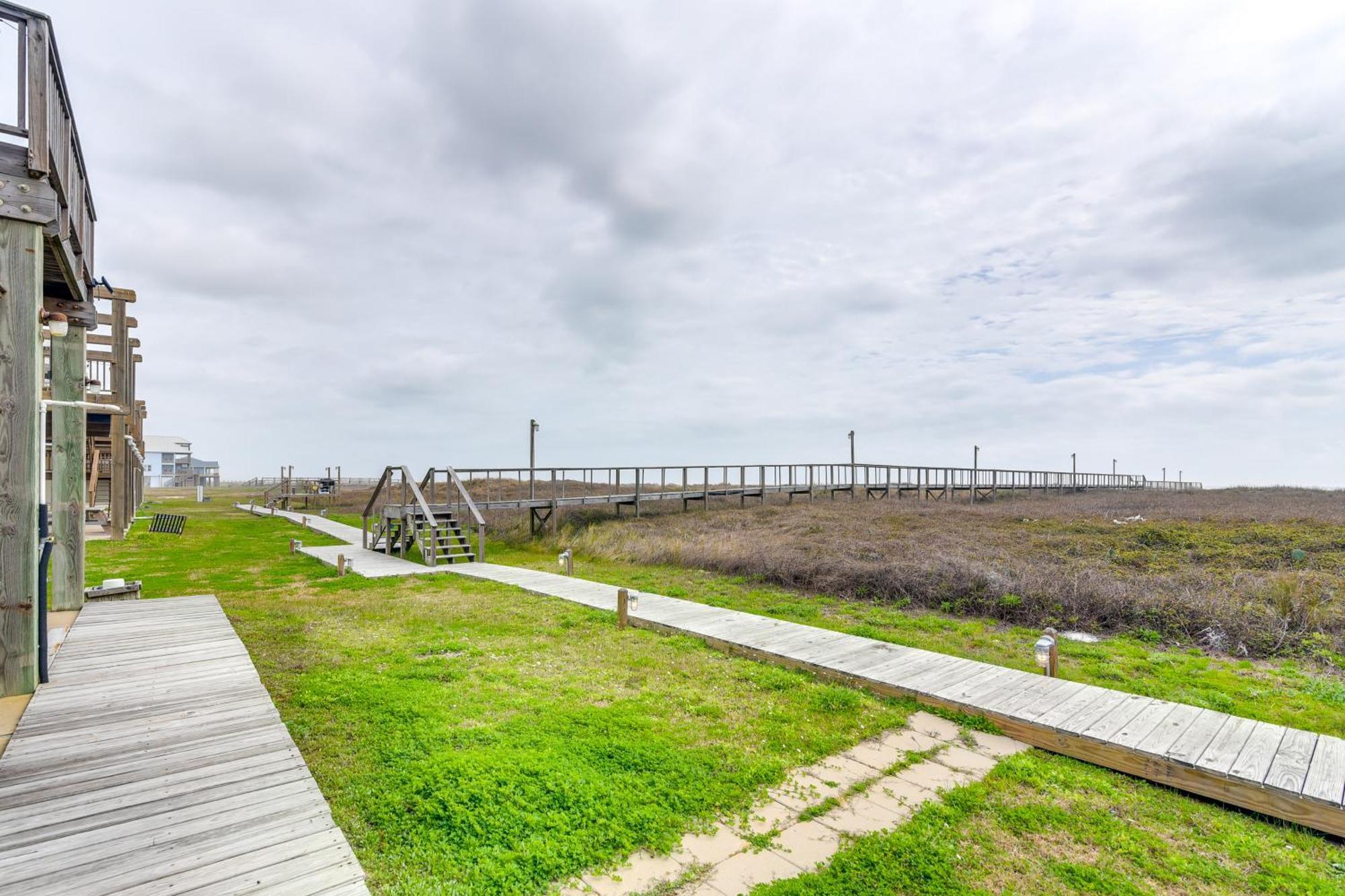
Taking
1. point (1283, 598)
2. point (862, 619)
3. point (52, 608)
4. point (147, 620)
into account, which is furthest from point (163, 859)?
point (1283, 598)

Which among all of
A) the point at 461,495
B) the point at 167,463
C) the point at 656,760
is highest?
the point at 167,463

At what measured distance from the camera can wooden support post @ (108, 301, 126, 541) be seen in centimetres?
1494

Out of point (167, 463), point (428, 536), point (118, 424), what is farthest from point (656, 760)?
point (167, 463)

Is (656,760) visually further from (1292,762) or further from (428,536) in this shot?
(428,536)

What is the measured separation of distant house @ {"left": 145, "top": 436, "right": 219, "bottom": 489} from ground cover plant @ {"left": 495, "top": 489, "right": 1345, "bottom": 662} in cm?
6329

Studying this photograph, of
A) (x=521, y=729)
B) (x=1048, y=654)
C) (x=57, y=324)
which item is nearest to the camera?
(x=521, y=729)

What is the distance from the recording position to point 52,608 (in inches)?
263

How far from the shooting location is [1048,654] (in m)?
5.04

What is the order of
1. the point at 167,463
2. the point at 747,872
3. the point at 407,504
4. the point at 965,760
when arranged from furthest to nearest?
the point at 167,463 → the point at 407,504 → the point at 965,760 → the point at 747,872

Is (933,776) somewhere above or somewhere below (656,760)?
below

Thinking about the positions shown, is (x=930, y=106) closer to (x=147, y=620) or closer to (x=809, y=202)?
(x=809, y=202)

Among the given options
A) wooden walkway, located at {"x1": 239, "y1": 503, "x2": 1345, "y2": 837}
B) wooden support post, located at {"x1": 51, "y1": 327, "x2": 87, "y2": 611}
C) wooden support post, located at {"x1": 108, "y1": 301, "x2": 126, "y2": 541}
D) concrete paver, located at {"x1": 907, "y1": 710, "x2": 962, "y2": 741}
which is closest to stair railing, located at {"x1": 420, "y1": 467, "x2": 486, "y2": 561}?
wooden support post, located at {"x1": 51, "y1": 327, "x2": 87, "y2": 611}

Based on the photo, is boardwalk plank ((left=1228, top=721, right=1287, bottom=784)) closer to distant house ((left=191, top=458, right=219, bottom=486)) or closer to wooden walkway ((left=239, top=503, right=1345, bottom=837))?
wooden walkway ((left=239, top=503, right=1345, bottom=837))

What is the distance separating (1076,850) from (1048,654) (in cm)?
250
